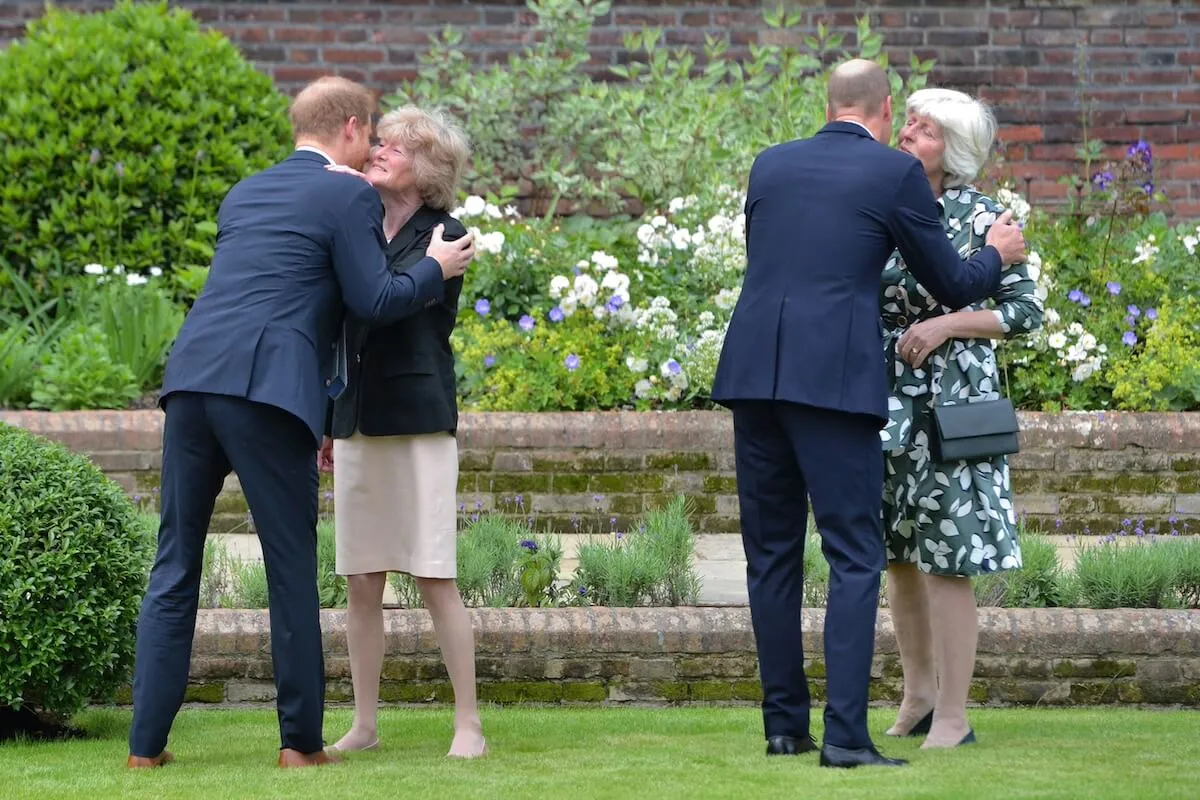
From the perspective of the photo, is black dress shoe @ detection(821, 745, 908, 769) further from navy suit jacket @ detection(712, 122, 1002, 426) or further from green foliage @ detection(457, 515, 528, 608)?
green foliage @ detection(457, 515, 528, 608)

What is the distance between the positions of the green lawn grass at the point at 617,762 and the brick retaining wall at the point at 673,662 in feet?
0.29

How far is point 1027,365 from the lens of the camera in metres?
8.13

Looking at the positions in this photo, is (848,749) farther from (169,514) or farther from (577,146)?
(577,146)

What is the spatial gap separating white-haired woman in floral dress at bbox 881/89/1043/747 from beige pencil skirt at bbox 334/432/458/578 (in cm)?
117

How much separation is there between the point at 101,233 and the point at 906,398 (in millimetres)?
5586

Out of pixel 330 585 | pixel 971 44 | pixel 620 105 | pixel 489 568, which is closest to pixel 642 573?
pixel 489 568

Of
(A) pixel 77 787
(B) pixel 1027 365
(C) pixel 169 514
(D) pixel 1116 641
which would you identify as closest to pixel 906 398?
(D) pixel 1116 641

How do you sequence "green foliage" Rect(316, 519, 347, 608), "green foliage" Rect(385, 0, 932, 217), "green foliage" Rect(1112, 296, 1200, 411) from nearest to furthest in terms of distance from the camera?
"green foliage" Rect(316, 519, 347, 608) < "green foliage" Rect(1112, 296, 1200, 411) < "green foliage" Rect(385, 0, 932, 217)

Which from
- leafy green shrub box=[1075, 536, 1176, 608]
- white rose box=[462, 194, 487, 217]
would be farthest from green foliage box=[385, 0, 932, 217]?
leafy green shrub box=[1075, 536, 1176, 608]

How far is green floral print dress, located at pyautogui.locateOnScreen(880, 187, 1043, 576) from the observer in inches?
177

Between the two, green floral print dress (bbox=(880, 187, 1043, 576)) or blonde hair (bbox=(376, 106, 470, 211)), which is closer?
green floral print dress (bbox=(880, 187, 1043, 576))

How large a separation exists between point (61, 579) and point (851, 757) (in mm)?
2127

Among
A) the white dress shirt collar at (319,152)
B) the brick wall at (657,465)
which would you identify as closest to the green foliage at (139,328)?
the brick wall at (657,465)

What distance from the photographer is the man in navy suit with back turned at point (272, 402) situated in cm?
419
